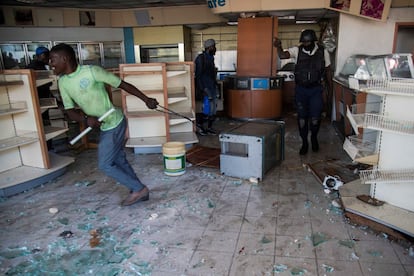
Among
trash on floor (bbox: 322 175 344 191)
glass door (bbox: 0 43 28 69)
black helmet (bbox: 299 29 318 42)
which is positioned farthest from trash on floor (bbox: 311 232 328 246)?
A: glass door (bbox: 0 43 28 69)

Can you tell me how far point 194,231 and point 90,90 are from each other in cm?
148

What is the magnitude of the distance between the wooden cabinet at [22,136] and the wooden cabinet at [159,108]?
45.3 inches

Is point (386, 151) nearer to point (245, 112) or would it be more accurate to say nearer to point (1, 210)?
point (1, 210)

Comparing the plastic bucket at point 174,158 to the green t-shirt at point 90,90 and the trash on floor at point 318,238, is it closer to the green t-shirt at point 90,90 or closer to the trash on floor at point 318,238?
the green t-shirt at point 90,90

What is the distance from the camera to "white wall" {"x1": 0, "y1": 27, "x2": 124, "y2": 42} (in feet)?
24.6

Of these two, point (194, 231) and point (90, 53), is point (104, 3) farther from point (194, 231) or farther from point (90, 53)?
point (194, 231)

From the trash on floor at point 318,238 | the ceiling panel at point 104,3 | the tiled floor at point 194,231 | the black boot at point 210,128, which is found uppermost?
the ceiling panel at point 104,3

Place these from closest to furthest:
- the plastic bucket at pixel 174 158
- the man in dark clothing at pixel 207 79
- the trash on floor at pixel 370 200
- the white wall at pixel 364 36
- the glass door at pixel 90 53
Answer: the trash on floor at pixel 370 200
the plastic bucket at pixel 174 158
the man in dark clothing at pixel 207 79
the white wall at pixel 364 36
the glass door at pixel 90 53

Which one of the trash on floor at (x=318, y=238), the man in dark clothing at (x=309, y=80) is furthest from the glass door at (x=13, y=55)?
the trash on floor at (x=318, y=238)

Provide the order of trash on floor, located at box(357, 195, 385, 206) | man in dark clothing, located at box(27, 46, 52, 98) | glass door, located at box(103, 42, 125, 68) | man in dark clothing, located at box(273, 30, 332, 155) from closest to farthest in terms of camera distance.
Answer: trash on floor, located at box(357, 195, 385, 206)
man in dark clothing, located at box(273, 30, 332, 155)
man in dark clothing, located at box(27, 46, 52, 98)
glass door, located at box(103, 42, 125, 68)

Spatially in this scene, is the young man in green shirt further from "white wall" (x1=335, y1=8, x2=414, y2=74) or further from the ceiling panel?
the ceiling panel

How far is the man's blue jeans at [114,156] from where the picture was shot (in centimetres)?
297

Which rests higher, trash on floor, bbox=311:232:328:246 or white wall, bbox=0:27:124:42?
white wall, bbox=0:27:124:42

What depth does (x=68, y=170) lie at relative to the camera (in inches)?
169
